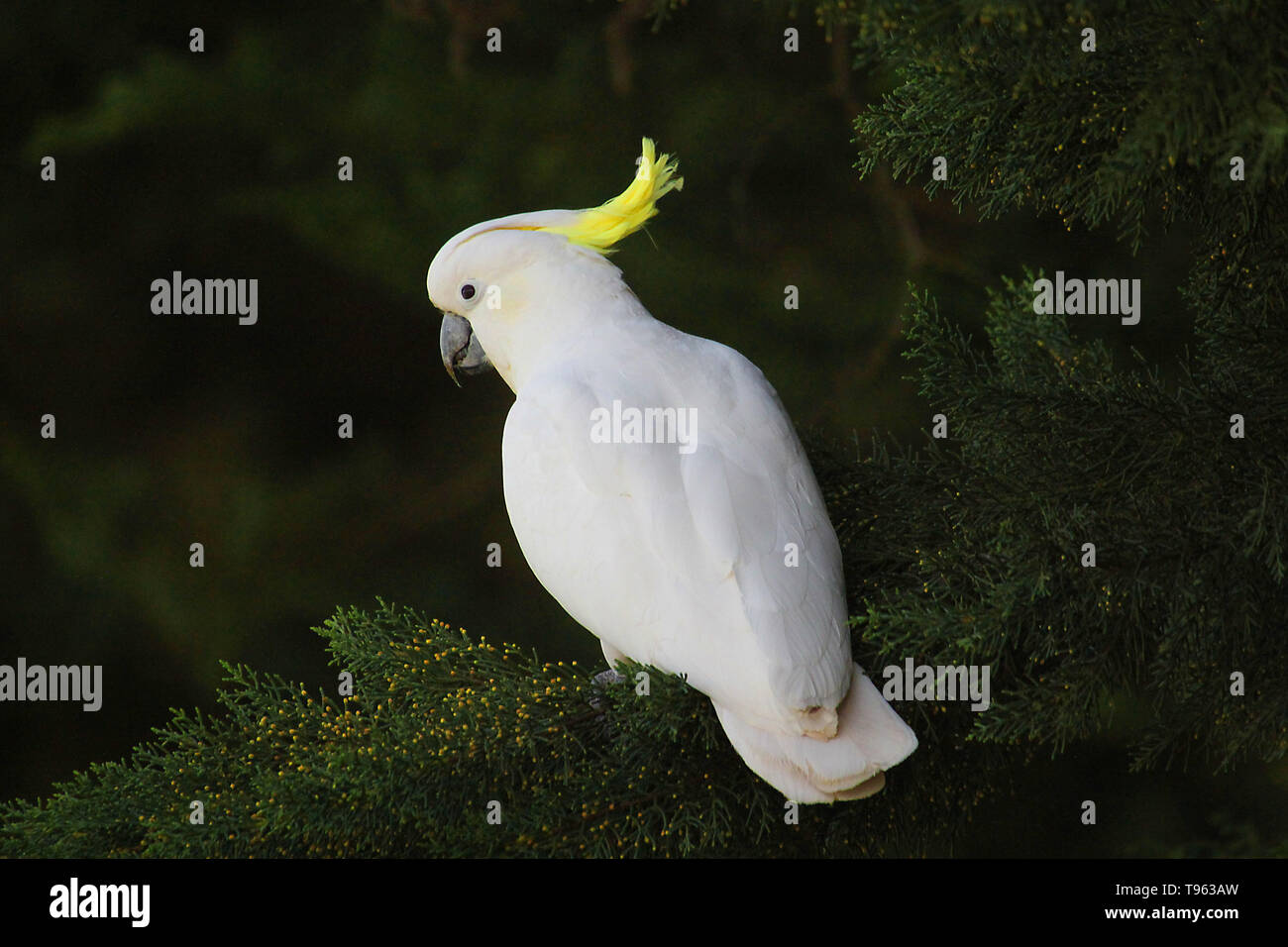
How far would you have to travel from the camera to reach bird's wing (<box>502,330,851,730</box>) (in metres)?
1.38

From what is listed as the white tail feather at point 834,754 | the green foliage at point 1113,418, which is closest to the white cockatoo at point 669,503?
the white tail feather at point 834,754

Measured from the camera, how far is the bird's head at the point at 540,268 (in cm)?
188

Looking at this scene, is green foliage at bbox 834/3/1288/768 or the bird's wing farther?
the bird's wing

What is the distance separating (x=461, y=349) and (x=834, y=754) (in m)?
0.98

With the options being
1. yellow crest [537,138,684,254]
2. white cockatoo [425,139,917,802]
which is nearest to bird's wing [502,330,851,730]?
white cockatoo [425,139,917,802]

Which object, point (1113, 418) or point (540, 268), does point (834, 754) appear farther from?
point (540, 268)

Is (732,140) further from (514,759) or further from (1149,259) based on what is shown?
(514,759)

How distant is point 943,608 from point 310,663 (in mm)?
2282

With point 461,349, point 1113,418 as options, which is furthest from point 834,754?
point 461,349

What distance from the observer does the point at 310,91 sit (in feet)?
10.4

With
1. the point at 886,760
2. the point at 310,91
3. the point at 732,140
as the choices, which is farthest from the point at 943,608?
the point at 310,91

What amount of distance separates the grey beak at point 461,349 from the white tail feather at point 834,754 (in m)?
0.88

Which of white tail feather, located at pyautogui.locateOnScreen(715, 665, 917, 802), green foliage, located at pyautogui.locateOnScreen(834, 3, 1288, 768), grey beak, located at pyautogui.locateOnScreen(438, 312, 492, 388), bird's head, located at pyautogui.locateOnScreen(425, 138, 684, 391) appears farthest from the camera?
grey beak, located at pyautogui.locateOnScreen(438, 312, 492, 388)

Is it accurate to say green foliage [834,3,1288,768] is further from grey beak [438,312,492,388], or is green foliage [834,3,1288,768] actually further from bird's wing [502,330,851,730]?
grey beak [438,312,492,388]
